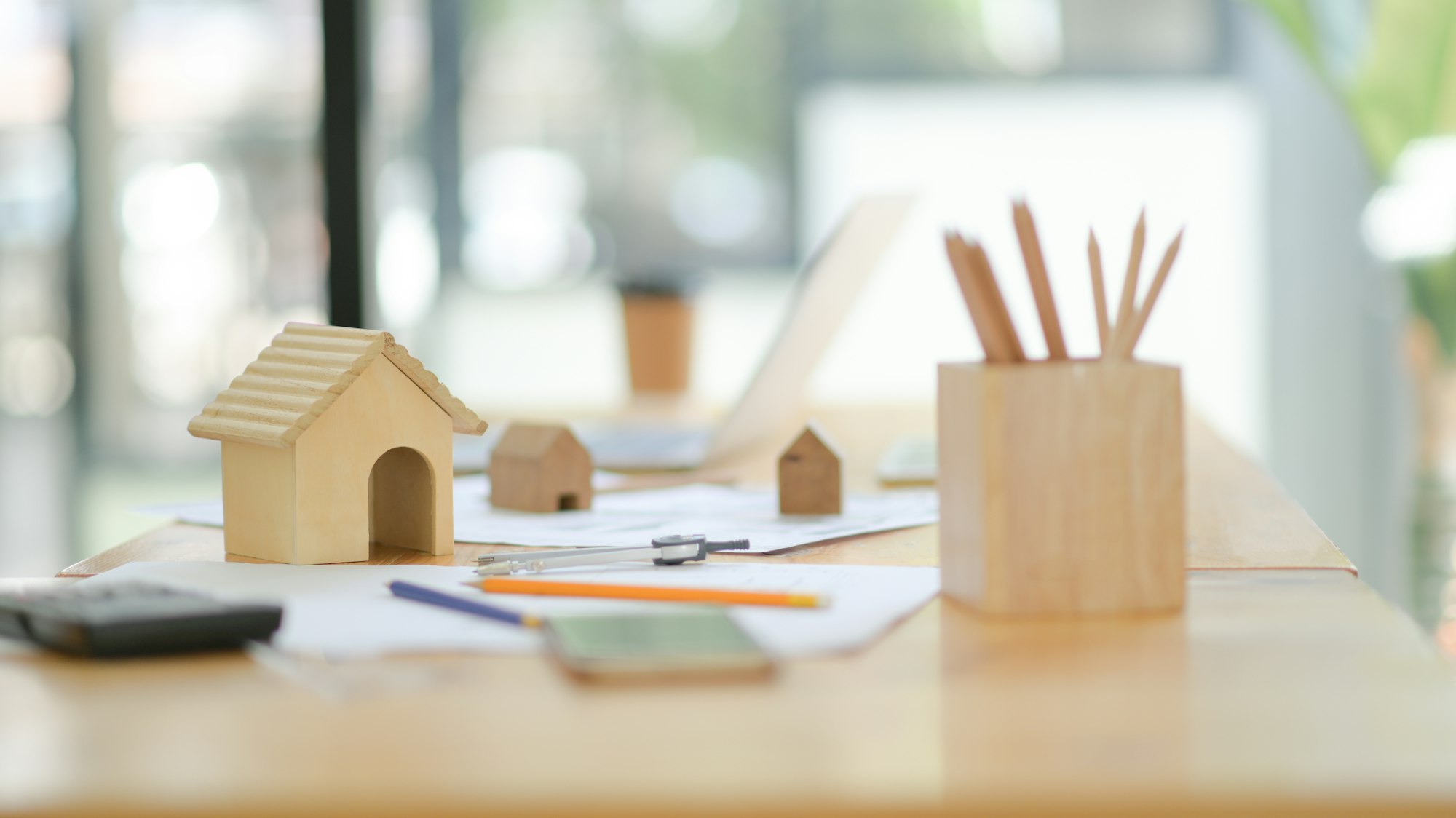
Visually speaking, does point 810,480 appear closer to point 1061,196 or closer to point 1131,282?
point 1131,282

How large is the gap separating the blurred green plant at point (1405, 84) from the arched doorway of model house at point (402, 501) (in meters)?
2.08

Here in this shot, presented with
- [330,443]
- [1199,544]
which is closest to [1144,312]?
[1199,544]

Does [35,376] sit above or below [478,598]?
Result: above

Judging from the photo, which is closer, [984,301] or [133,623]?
[133,623]

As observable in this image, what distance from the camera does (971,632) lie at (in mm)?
653

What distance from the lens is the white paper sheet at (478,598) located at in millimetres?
627

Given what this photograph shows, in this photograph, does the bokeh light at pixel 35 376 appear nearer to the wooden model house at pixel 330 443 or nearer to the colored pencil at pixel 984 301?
the wooden model house at pixel 330 443

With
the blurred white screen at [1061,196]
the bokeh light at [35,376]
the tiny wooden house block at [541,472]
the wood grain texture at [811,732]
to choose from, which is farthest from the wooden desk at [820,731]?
the bokeh light at [35,376]

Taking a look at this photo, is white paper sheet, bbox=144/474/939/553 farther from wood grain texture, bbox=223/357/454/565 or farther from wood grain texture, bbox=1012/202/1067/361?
wood grain texture, bbox=1012/202/1067/361

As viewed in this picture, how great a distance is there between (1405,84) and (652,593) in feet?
7.29

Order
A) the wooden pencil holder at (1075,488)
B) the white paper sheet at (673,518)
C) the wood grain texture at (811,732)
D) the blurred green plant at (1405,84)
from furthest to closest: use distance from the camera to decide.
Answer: the blurred green plant at (1405,84), the white paper sheet at (673,518), the wooden pencil holder at (1075,488), the wood grain texture at (811,732)

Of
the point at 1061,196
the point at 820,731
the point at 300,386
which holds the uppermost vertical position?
the point at 1061,196

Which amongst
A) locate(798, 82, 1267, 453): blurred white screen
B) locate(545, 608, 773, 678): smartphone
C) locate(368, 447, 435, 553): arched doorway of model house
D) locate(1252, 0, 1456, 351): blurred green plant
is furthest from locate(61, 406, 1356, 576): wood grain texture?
locate(798, 82, 1267, 453): blurred white screen

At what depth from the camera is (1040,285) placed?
72 cm
